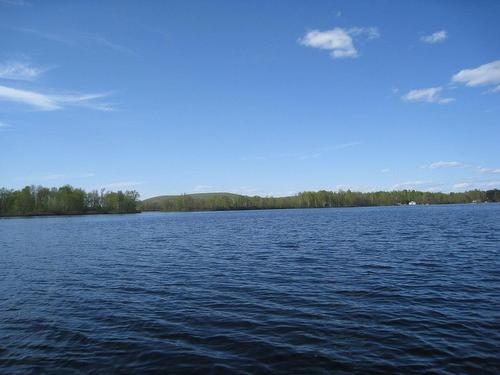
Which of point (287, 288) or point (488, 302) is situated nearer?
point (488, 302)

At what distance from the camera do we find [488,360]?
39.4 ft

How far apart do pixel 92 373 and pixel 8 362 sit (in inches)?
132

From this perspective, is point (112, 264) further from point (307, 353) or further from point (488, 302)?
point (488, 302)

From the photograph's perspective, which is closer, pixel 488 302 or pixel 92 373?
pixel 92 373

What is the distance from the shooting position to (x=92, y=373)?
1184 centimetres

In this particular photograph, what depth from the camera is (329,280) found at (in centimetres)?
2441

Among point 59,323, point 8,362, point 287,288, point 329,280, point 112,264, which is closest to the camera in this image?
point 8,362

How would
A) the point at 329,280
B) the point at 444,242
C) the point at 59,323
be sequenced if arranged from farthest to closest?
the point at 444,242 < the point at 329,280 < the point at 59,323

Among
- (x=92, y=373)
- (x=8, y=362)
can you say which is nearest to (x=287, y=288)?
(x=92, y=373)

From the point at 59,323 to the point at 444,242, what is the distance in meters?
40.6

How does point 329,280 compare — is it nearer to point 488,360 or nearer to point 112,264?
point 488,360

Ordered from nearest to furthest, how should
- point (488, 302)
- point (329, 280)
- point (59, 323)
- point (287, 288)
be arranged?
point (59, 323)
point (488, 302)
point (287, 288)
point (329, 280)

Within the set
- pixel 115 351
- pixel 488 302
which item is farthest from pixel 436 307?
pixel 115 351

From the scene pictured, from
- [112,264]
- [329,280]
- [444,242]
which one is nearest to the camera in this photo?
[329,280]
